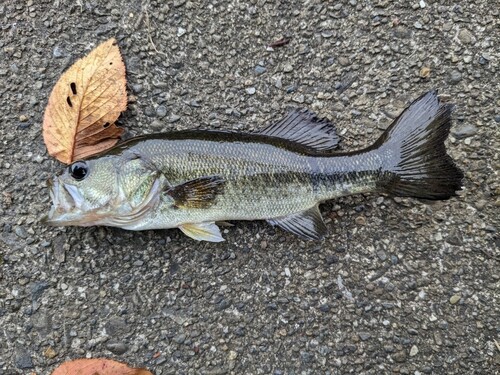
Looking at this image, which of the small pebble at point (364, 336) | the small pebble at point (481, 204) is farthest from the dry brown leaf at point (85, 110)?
the small pebble at point (481, 204)

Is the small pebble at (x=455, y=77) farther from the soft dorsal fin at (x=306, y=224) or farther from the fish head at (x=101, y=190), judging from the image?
the fish head at (x=101, y=190)

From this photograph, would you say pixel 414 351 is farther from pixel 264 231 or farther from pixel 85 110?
pixel 85 110

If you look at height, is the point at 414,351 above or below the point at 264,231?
below

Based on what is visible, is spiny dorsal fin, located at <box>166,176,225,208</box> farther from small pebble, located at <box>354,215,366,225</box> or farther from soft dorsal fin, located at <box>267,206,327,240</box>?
small pebble, located at <box>354,215,366,225</box>

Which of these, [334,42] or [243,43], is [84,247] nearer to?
[243,43]

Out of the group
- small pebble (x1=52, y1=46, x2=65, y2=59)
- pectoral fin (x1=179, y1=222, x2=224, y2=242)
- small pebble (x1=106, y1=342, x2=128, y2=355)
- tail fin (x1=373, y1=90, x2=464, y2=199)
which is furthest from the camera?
small pebble (x1=52, y1=46, x2=65, y2=59)

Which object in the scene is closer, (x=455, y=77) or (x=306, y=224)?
(x=306, y=224)

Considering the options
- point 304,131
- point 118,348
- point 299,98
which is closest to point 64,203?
point 118,348

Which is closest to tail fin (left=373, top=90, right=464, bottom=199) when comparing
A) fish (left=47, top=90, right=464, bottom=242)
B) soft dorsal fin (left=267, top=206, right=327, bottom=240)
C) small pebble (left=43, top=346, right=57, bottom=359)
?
fish (left=47, top=90, right=464, bottom=242)
